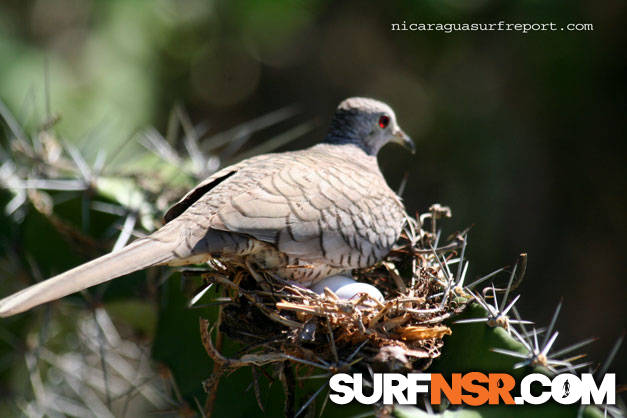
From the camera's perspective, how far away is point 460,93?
5.46 metres

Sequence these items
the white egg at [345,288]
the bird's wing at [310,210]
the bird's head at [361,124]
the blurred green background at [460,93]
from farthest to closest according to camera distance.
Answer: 1. the blurred green background at [460,93]
2. the bird's head at [361,124]
3. the white egg at [345,288]
4. the bird's wing at [310,210]

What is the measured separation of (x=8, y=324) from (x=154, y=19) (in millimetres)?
3081

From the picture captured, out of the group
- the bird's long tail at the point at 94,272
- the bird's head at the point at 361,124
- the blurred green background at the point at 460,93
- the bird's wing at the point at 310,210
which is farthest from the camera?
the blurred green background at the point at 460,93

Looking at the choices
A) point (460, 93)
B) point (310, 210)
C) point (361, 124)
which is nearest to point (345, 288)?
point (310, 210)

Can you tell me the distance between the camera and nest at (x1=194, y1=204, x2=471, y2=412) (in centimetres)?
178

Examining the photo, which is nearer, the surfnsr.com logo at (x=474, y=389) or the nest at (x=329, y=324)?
the surfnsr.com logo at (x=474, y=389)

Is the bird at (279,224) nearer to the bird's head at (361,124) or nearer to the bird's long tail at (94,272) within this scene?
the bird's long tail at (94,272)

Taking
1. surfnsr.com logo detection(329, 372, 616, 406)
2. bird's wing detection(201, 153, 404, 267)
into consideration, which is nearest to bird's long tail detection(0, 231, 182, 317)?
bird's wing detection(201, 153, 404, 267)

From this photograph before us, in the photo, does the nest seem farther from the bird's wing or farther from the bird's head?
the bird's head

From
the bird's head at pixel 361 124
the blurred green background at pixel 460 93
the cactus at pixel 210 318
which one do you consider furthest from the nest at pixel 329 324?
the blurred green background at pixel 460 93

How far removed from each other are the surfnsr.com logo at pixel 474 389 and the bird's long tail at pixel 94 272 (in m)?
0.54

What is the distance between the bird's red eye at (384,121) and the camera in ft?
9.38

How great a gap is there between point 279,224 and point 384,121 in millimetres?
1064

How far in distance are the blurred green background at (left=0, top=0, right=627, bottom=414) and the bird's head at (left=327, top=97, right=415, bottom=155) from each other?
2.01m
